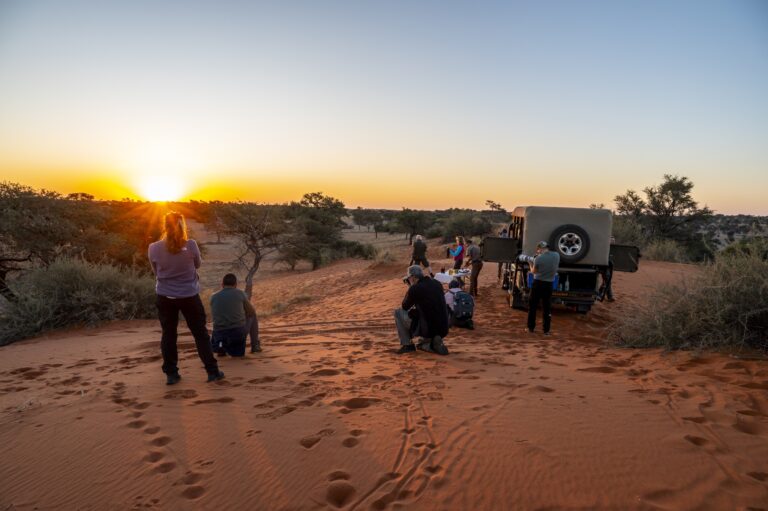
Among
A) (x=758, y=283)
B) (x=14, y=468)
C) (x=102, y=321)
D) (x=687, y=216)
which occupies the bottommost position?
(x=102, y=321)

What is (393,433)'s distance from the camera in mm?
3525

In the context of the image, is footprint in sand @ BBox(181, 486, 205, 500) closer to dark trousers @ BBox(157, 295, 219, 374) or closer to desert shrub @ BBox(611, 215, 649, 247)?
dark trousers @ BBox(157, 295, 219, 374)

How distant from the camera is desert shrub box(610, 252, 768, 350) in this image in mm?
5355

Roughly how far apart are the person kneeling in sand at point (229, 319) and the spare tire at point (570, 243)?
21.1 feet

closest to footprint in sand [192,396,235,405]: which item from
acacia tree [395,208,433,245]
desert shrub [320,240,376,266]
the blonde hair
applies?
the blonde hair

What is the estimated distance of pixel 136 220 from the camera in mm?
18766

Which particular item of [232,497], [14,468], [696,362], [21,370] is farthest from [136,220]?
[696,362]

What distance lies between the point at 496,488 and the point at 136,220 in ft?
66.0

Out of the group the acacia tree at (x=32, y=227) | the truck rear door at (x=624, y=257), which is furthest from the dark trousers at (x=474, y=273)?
the acacia tree at (x=32, y=227)

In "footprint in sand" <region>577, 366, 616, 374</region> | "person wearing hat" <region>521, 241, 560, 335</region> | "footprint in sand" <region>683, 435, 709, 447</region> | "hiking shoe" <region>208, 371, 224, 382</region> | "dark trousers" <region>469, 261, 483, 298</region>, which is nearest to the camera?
"footprint in sand" <region>683, 435, 709, 447</region>

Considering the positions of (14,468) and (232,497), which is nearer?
(232,497)

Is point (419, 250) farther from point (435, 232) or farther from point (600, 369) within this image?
point (435, 232)

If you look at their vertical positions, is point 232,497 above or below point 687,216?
below

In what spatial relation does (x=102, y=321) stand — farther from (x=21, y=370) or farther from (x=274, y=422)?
(x=274, y=422)
